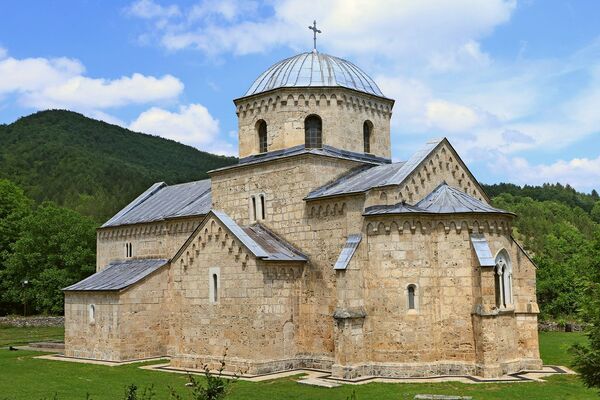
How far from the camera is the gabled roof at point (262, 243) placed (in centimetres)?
2208

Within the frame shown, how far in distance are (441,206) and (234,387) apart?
8.81 metres

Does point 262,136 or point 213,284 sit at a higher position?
point 262,136

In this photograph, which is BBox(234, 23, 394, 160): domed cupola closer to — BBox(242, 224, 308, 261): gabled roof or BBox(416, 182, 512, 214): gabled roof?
Result: BBox(242, 224, 308, 261): gabled roof

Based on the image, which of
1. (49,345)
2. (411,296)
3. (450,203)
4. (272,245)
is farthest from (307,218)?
(49,345)

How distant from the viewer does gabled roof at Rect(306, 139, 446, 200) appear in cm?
2182

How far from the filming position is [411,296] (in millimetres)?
20781

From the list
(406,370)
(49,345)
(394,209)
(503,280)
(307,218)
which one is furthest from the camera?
(49,345)

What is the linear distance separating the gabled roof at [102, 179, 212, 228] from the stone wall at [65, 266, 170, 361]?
3404mm

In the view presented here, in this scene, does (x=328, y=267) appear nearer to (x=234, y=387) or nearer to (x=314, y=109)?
(x=234, y=387)

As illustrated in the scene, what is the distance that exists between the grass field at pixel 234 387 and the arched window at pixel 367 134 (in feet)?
33.6

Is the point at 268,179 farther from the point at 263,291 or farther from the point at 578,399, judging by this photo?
the point at 578,399

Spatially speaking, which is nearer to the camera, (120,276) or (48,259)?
(120,276)

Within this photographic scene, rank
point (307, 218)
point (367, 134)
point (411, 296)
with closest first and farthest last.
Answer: point (411, 296)
point (307, 218)
point (367, 134)

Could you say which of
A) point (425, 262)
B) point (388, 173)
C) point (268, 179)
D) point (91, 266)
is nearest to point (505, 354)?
point (425, 262)
